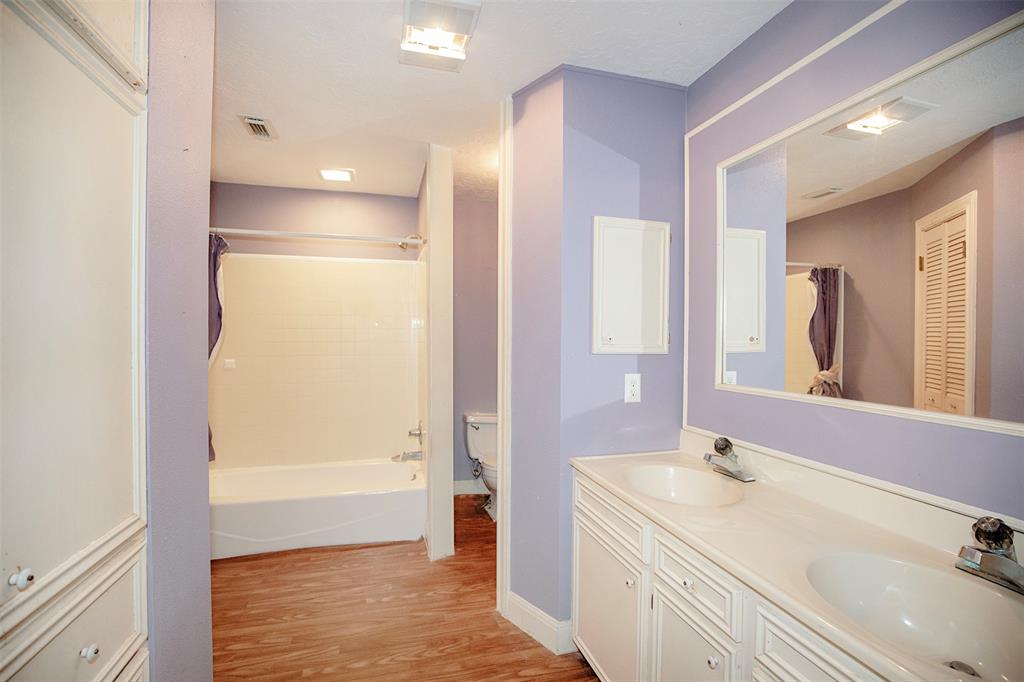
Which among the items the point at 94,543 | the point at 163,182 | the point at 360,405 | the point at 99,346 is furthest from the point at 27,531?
the point at 360,405

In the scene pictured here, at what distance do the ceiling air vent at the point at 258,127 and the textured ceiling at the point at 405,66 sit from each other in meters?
0.04

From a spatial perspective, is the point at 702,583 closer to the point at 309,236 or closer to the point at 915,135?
the point at 915,135

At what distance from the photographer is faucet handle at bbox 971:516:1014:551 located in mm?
884

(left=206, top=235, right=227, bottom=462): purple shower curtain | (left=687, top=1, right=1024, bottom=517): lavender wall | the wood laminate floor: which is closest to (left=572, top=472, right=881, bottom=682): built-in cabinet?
the wood laminate floor

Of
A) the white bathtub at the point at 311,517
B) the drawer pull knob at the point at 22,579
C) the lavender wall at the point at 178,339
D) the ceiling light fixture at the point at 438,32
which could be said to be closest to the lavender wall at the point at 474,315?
the white bathtub at the point at 311,517

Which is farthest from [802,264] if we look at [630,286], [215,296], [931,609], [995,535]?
[215,296]

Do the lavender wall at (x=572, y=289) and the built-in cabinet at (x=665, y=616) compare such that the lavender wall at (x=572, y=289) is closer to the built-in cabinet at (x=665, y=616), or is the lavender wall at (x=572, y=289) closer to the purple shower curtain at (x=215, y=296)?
the built-in cabinet at (x=665, y=616)

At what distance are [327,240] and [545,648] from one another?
126 inches

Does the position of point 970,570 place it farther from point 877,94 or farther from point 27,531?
point 27,531

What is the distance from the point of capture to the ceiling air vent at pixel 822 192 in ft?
4.47

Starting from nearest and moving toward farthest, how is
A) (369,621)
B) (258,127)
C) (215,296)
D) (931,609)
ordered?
(931,609) < (369,621) < (258,127) < (215,296)

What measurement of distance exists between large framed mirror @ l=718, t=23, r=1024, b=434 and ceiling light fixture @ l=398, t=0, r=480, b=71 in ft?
3.88

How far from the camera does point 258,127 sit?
237cm

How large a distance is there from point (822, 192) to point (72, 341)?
2.06 m
